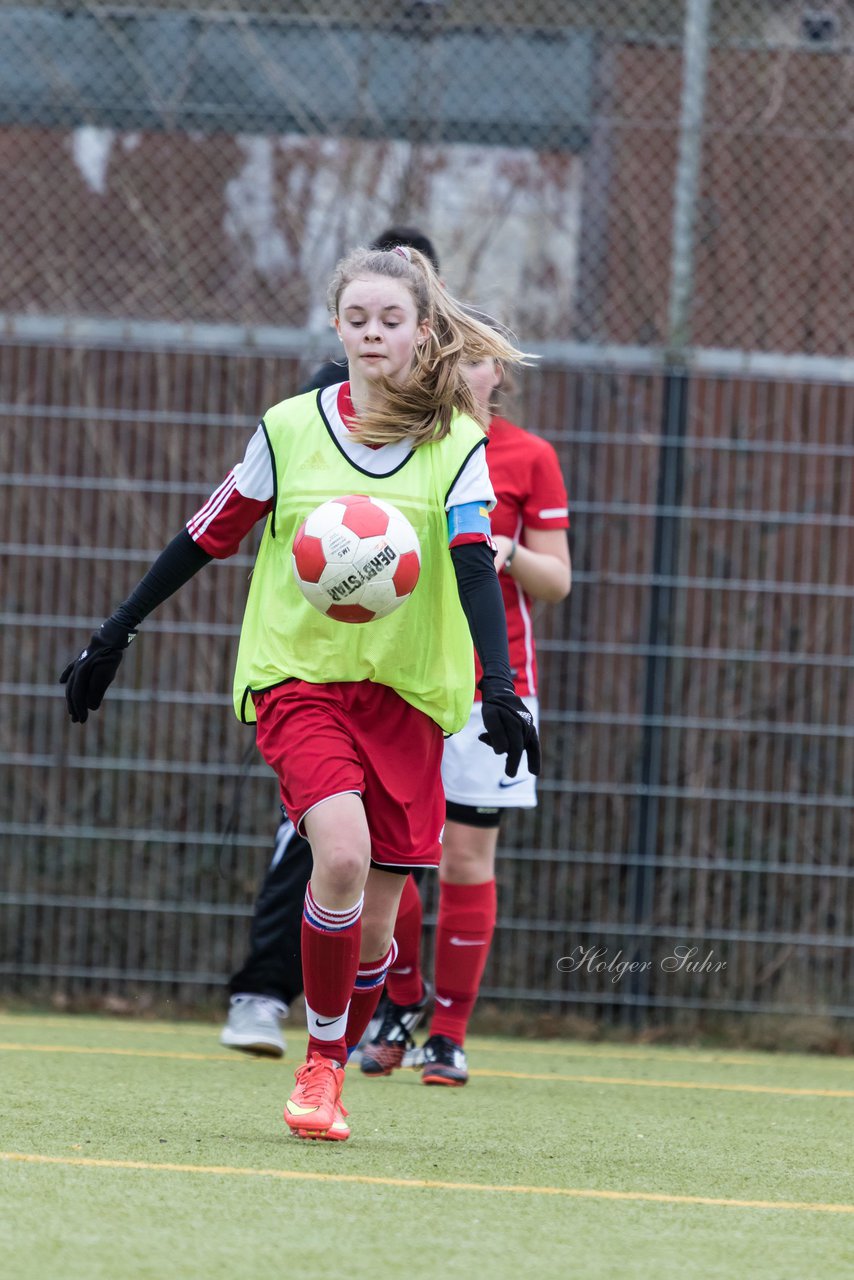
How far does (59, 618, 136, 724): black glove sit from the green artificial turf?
0.83m

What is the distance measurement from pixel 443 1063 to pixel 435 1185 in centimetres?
177

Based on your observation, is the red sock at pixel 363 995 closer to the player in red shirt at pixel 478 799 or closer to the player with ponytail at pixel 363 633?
the player with ponytail at pixel 363 633

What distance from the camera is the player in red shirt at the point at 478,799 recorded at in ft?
16.0

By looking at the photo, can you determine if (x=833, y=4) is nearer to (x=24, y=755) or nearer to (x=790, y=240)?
(x=790, y=240)

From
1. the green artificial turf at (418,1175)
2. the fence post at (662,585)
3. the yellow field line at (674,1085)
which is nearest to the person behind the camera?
the green artificial turf at (418,1175)

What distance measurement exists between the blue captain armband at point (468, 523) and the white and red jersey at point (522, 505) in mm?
1262

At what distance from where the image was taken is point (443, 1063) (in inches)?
190

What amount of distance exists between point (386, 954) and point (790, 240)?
386 cm

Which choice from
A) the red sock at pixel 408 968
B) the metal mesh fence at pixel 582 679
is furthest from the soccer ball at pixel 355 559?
the metal mesh fence at pixel 582 679

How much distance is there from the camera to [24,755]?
6.39 meters

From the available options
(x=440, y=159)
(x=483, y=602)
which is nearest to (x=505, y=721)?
(x=483, y=602)

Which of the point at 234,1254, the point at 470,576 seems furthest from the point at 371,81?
the point at 234,1254

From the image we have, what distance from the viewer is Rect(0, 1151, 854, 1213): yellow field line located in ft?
10.0

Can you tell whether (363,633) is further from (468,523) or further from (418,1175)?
(418,1175)
